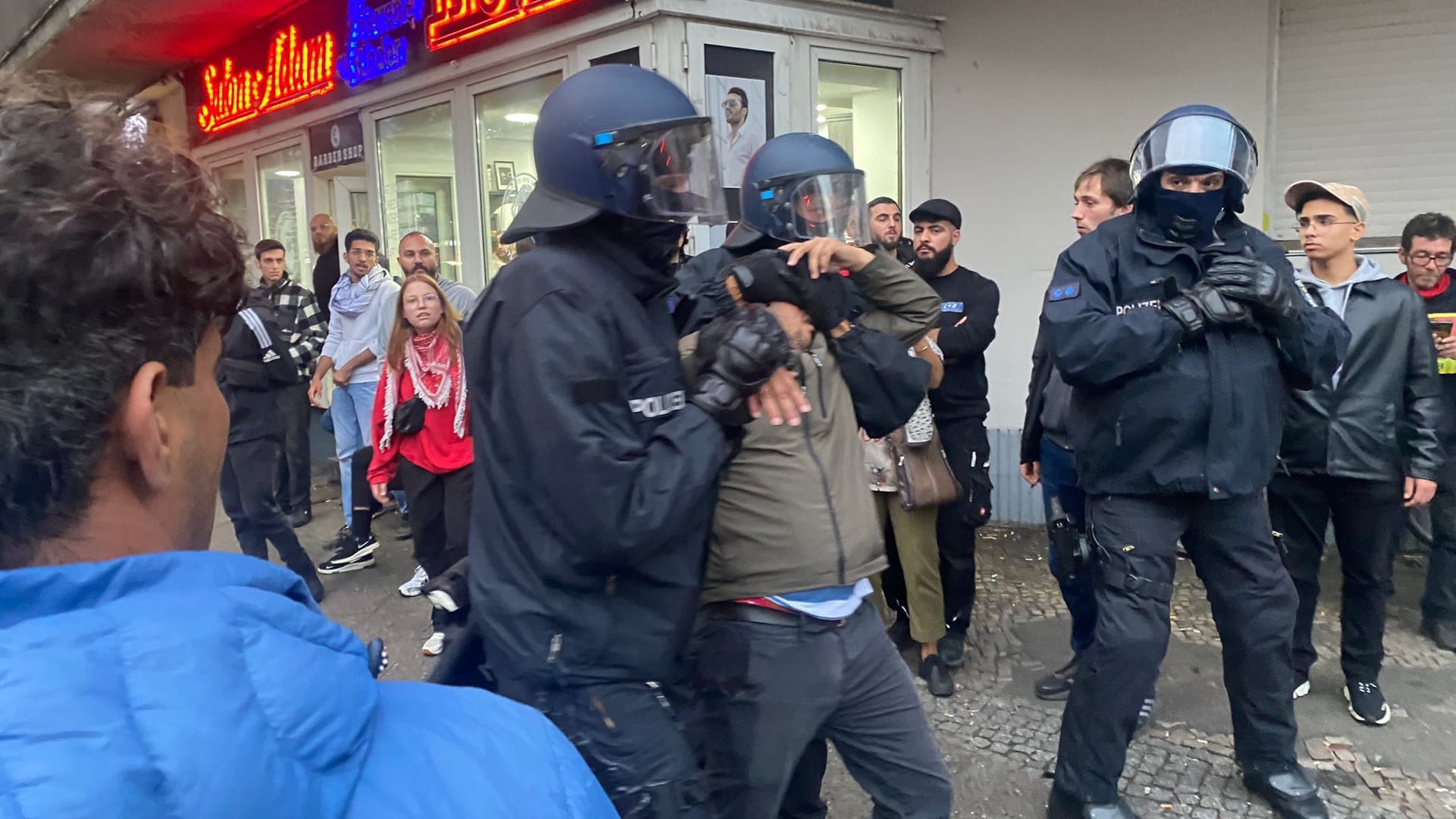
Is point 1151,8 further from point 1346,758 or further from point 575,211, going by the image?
point 575,211

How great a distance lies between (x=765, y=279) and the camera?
2344 mm

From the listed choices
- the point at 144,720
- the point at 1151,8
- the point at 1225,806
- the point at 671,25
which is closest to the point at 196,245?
the point at 144,720

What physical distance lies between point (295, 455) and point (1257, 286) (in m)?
6.50

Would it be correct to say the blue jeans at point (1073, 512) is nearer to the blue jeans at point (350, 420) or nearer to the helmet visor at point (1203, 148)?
the helmet visor at point (1203, 148)

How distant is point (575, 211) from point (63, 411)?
132 cm

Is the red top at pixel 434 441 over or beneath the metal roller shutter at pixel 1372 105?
beneath

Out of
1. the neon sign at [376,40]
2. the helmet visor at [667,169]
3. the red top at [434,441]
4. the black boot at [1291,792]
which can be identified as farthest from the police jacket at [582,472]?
the neon sign at [376,40]

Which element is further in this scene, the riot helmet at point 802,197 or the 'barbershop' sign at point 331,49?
the 'barbershop' sign at point 331,49

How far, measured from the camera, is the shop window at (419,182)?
26.7ft

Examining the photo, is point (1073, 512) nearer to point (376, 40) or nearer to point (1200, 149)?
point (1200, 149)

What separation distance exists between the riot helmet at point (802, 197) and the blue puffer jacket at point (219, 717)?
6.19ft

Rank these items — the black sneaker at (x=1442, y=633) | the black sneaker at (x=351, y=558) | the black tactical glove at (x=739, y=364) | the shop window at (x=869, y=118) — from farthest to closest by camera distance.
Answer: the shop window at (x=869, y=118) < the black sneaker at (x=351, y=558) < the black sneaker at (x=1442, y=633) < the black tactical glove at (x=739, y=364)

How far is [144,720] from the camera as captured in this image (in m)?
0.63

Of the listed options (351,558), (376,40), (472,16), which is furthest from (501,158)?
(351,558)
